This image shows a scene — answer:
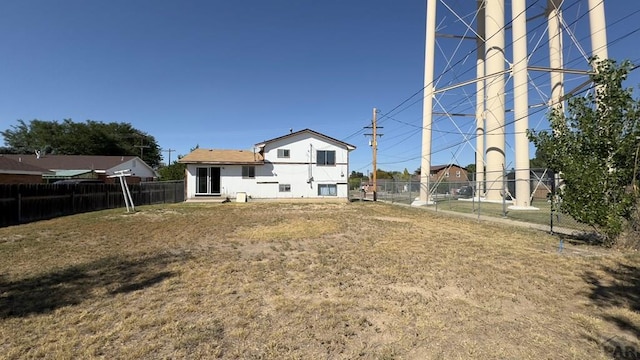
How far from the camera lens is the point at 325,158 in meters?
29.2

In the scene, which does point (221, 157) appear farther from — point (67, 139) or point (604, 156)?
point (67, 139)

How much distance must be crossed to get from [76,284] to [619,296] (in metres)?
8.23

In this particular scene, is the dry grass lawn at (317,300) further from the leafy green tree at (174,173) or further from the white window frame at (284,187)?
the leafy green tree at (174,173)

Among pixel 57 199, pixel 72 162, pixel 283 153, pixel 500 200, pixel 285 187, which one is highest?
pixel 283 153

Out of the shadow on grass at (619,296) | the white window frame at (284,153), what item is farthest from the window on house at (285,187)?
the shadow on grass at (619,296)

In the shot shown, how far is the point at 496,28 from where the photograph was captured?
21.6 metres

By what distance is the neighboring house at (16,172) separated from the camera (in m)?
19.5

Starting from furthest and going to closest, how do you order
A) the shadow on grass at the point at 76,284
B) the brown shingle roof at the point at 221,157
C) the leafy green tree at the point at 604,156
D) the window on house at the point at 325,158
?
1. the window on house at the point at 325,158
2. the brown shingle roof at the point at 221,157
3. the leafy green tree at the point at 604,156
4. the shadow on grass at the point at 76,284

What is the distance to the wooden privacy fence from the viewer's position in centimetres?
1265

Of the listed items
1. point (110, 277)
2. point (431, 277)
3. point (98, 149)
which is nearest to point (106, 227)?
point (110, 277)

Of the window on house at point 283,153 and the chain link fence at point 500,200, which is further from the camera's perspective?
the window on house at point 283,153

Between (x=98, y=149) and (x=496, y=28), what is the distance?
58567 mm

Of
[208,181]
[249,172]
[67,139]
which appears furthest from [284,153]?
[67,139]

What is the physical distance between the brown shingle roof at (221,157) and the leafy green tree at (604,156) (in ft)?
72.9
